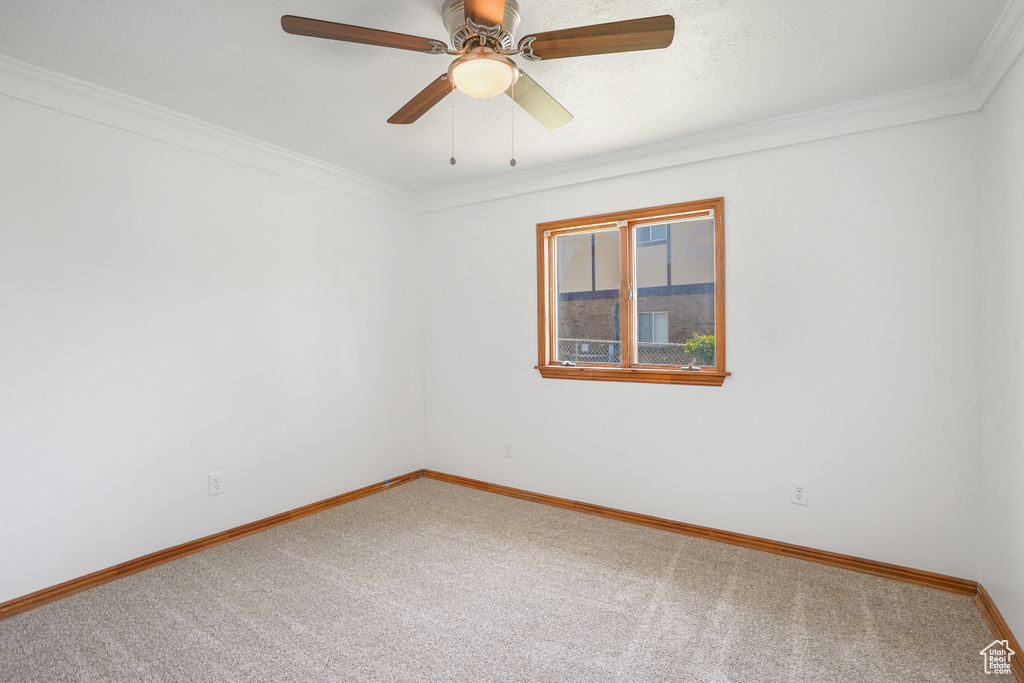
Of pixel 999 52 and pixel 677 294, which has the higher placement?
pixel 999 52

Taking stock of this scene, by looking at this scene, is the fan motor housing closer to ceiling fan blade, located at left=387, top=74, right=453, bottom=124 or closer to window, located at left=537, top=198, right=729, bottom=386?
ceiling fan blade, located at left=387, top=74, right=453, bottom=124

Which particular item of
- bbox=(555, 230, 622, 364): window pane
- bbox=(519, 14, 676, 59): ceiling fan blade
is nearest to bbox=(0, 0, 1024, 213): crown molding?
bbox=(555, 230, 622, 364): window pane

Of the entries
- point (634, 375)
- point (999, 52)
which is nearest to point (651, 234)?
point (634, 375)

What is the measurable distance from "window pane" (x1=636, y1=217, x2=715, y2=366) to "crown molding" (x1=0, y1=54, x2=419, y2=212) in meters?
2.29

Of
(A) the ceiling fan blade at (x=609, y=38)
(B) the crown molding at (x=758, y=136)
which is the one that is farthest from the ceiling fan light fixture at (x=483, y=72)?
(B) the crown molding at (x=758, y=136)

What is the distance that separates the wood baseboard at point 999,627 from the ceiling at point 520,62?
2391 mm

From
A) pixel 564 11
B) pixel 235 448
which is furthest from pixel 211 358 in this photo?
pixel 564 11

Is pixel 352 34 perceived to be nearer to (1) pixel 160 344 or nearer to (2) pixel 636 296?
(1) pixel 160 344

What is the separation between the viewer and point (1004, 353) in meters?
2.08

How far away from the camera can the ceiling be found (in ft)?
6.09

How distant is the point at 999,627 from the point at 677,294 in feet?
6.97

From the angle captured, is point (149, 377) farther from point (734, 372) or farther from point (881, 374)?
point (881, 374)

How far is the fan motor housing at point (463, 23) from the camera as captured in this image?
1.71m

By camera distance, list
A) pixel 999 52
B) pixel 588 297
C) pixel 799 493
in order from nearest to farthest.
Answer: pixel 999 52
pixel 799 493
pixel 588 297
